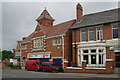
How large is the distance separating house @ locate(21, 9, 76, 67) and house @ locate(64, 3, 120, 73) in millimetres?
2593

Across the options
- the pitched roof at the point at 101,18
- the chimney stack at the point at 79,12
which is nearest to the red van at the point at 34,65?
the pitched roof at the point at 101,18

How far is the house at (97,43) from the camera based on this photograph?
893 inches

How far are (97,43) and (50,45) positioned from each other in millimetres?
11149

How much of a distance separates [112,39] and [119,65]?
3915 millimetres

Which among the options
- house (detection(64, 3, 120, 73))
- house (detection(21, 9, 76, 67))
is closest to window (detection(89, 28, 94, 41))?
house (detection(64, 3, 120, 73))

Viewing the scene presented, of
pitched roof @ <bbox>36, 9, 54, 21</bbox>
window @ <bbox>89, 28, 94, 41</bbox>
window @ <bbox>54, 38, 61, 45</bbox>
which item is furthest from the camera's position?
pitched roof @ <bbox>36, 9, 54, 21</bbox>

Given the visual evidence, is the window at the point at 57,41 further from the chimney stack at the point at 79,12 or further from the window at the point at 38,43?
the chimney stack at the point at 79,12

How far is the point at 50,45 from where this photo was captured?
32562mm

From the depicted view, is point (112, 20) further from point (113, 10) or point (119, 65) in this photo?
point (119, 65)

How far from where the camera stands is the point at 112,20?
76.5 ft

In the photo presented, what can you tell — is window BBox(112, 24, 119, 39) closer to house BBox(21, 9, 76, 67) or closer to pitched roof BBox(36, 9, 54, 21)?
house BBox(21, 9, 76, 67)

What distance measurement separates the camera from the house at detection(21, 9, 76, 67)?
29.8 m

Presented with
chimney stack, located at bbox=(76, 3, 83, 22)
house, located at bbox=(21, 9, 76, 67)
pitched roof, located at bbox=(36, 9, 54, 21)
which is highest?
pitched roof, located at bbox=(36, 9, 54, 21)

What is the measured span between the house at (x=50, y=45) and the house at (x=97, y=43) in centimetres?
259
